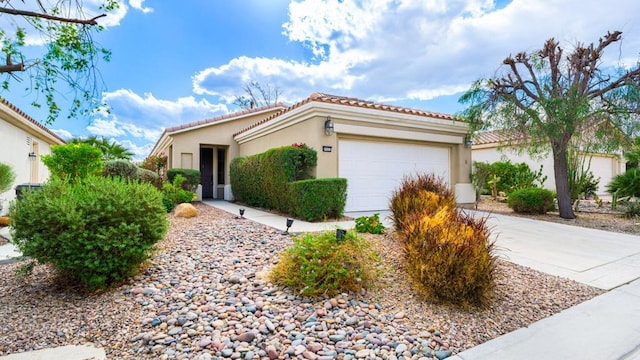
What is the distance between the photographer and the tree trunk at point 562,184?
9930mm

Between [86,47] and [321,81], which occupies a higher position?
[321,81]

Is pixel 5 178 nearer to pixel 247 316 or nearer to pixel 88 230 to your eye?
pixel 88 230

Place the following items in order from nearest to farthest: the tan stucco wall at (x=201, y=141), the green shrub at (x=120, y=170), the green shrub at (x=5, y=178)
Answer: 1. the green shrub at (x=5, y=178)
2. the green shrub at (x=120, y=170)
3. the tan stucco wall at (x=201, y=141)

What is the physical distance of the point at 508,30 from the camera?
31.3ft

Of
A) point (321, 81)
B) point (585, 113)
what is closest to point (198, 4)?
point (585, 113)

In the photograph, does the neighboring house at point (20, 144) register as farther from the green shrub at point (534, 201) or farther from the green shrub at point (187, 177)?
the green shrub at point (534, 201)

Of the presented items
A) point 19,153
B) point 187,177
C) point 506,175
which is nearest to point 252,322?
point 187,177

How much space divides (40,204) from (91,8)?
2.27 metres

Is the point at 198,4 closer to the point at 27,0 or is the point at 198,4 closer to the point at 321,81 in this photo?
the point at 27,0

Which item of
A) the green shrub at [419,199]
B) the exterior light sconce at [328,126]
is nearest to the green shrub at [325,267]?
the green shrub at [419,199]

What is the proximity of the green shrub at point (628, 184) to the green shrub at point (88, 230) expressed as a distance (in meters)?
14.5

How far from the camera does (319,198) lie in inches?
312

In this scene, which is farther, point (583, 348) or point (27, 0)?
point (27, 0)

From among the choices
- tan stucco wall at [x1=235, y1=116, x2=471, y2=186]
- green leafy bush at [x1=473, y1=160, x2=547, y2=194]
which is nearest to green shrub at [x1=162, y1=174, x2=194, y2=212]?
tan stucco wall at [x1=235, y1=116, x2=471, y2=186]
